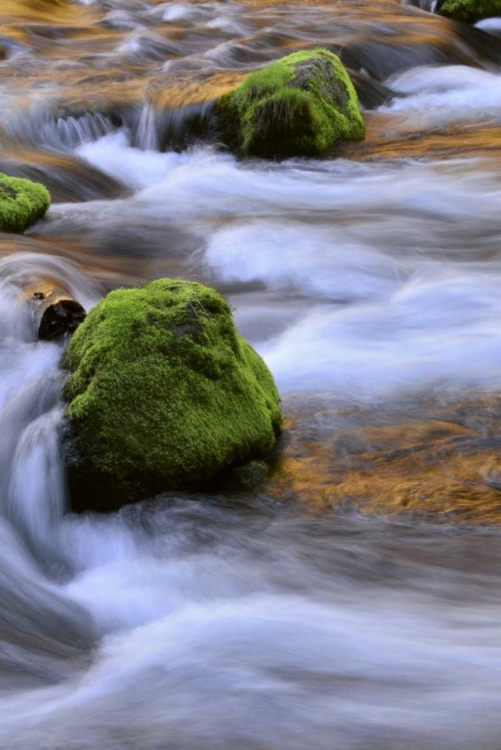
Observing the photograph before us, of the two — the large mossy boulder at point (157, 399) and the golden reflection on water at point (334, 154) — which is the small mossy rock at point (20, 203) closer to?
the golden reflection on water at point (334, 154)

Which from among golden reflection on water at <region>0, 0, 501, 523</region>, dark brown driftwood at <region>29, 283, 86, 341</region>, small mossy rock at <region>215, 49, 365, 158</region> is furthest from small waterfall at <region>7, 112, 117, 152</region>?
dark brown driftwood at <region>29, 283, 86, 341</region>

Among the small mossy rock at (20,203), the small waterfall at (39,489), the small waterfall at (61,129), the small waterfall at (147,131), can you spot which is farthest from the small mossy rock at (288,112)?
the small waterfall at (39,489)

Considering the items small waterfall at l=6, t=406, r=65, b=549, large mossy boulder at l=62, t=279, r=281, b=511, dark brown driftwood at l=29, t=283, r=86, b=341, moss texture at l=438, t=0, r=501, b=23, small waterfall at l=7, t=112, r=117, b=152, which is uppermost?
moss texture at l=438, t=0, r=501, b=23

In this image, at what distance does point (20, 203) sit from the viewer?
7184mm

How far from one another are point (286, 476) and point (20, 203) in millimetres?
3586

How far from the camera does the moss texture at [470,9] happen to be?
46.2 ft

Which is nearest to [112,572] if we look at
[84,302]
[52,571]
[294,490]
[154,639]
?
[52,571]

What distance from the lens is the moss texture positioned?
46.2 feet

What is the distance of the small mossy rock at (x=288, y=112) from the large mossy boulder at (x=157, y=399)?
16.8 feet

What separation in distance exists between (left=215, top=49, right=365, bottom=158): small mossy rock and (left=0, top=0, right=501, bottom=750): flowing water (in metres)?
0.24

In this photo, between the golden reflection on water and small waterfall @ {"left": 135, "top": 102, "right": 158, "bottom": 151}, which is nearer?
the golden reflection on water

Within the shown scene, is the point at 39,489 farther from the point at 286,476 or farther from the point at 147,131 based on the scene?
the point at 147,131

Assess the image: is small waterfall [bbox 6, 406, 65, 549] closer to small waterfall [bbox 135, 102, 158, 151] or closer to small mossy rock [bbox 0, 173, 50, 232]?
small mossy rock [bbox 0, 173, 50, 232]

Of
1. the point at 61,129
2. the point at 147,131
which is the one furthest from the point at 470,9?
the point at 61,129
